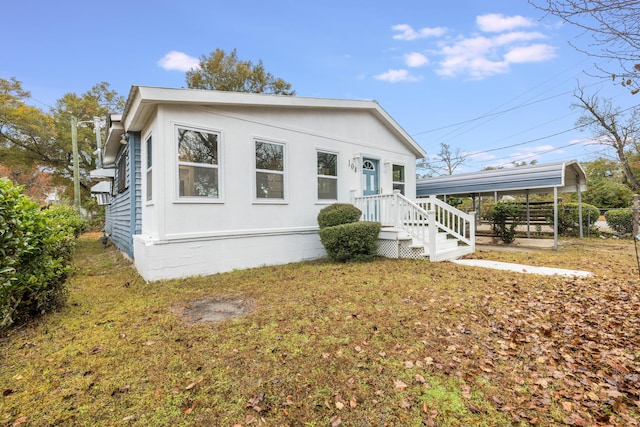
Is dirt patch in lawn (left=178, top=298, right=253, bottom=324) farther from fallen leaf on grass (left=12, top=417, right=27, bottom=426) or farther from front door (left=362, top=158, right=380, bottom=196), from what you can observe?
front door (left=362, top=158, right=380, bottom=196)

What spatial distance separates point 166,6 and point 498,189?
1298 cm

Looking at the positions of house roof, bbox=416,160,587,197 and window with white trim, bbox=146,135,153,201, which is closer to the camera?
window with white trim, bbox=146,135,153,201

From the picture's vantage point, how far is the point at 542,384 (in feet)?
7.84

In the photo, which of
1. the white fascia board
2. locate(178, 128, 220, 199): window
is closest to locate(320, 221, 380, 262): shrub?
locate(178, 128, 220, 199): window

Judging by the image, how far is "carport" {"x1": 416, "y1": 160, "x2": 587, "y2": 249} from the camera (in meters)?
9.59

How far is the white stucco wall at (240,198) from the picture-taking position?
18.7ft

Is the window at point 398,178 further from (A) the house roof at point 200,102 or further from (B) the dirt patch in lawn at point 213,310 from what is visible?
(B) the dirt patch in lawn at point 213,310

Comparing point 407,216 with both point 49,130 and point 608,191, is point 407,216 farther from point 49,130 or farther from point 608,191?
point 608,191

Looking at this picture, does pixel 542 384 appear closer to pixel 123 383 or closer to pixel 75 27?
pixel 123 383

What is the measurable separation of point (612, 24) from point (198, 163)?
6089 mm

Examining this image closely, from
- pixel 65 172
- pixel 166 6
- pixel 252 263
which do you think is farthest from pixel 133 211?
pixel 65 172

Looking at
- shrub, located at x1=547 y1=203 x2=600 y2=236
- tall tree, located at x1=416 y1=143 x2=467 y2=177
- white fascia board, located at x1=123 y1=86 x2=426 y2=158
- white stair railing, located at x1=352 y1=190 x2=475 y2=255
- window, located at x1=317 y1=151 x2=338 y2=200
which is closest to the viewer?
white fascia board, located at x1=123 y1=86 x2=426 y2=158

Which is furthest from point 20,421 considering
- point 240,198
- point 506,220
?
point 506,220

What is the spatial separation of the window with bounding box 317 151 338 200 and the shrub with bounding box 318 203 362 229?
81cm
